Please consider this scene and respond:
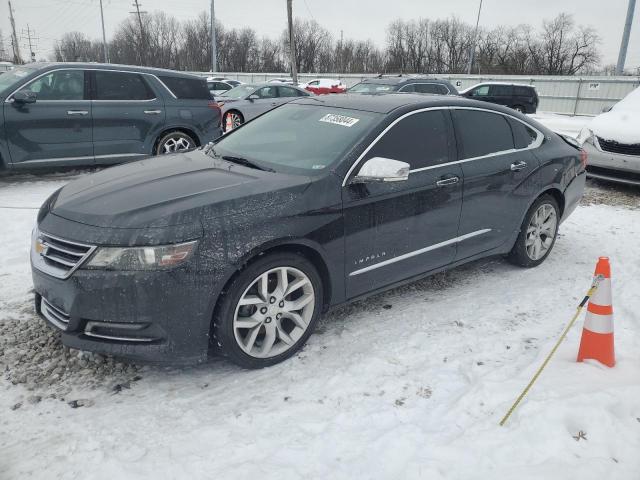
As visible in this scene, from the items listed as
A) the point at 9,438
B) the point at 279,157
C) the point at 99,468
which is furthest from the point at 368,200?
the point at 9,438

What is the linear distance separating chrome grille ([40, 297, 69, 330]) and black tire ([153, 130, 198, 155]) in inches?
216

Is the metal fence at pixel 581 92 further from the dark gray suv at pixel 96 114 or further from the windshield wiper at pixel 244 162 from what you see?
the windshield wiper at pixel 244 162

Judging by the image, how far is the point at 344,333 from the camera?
368 cm

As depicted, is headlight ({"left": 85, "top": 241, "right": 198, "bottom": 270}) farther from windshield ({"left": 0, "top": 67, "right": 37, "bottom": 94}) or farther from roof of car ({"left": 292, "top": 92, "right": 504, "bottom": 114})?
windshield ({"left": 0, "top": 67, "right": 37, "bottom": 94})

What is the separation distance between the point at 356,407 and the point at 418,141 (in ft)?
6.51

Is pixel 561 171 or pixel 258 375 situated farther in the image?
pixel 561 171

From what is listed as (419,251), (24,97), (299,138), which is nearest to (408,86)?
(24,97)

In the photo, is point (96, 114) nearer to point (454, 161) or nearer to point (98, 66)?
point (98, 66)

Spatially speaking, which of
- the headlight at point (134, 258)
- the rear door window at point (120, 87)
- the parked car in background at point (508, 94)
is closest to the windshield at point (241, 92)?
the rear door window at point (120, 87)

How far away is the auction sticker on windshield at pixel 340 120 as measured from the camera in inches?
149

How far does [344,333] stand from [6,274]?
291 centimetres

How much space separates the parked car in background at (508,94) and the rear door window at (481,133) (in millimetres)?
17477

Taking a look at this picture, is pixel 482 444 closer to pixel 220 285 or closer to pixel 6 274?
pixel 220 285

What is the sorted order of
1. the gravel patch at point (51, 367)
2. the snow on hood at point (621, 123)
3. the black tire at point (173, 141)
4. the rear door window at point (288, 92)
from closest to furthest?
the gravel patch at point (51, 367) → the snow on hood at point (621, 123) → the black tire at point (173, 141) → the rear door window at point (288, 92)
